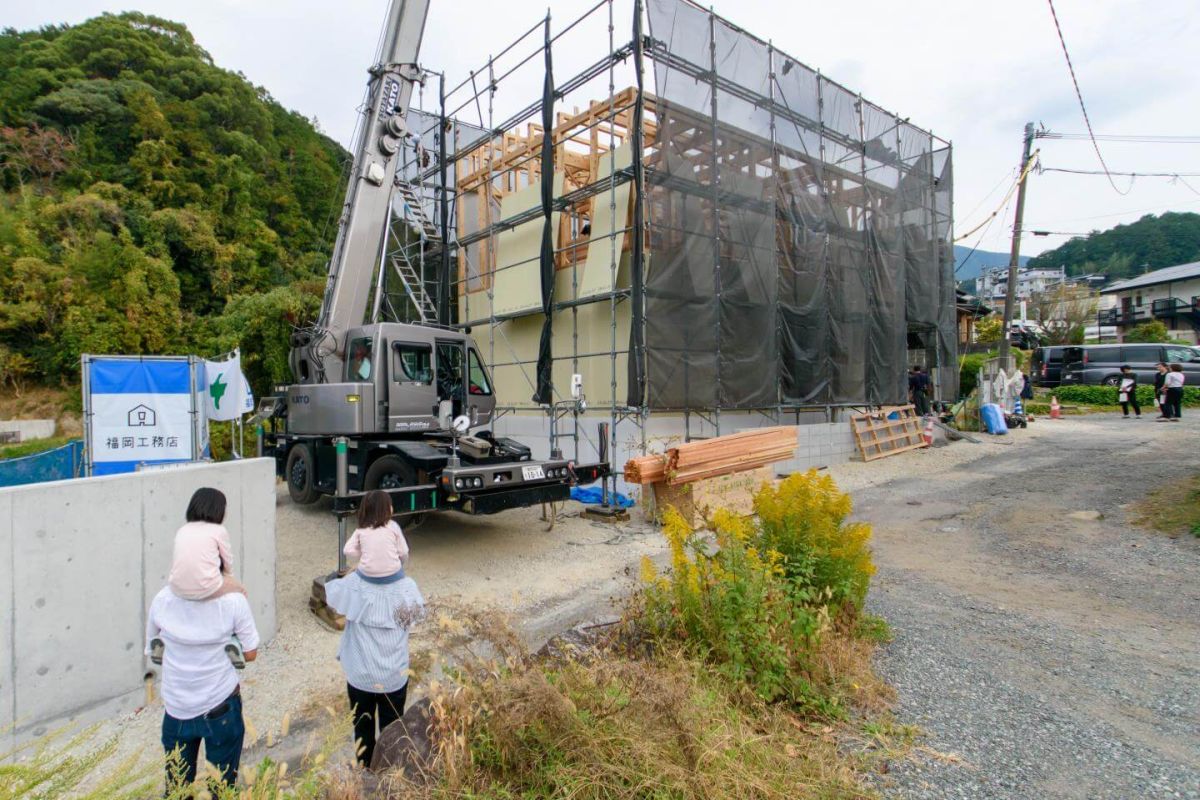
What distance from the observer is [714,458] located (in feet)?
24.5

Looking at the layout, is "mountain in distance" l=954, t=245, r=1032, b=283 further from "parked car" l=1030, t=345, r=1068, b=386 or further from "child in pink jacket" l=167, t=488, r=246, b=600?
"child in pink jacket" l=167, t=488, r=246, b=600

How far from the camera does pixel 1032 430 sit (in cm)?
1556

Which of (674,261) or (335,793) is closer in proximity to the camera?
(335,793)

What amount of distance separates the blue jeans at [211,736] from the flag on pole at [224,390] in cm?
664

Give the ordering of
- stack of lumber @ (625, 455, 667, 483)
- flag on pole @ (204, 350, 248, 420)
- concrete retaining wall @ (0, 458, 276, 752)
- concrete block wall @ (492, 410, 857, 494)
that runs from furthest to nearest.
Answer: concrete block wall @ (492, 410, 857, 494) < flag on pole @ (204, 350, 248, 420) < stack of lumber @ (625, 455, 667, 483) < concrete retaining wall @ (0, 458, 276, 752)

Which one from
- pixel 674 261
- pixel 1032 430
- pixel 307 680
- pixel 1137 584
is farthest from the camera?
pixel 1032 430

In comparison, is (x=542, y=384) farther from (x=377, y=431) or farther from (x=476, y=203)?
(x=476, y=203)

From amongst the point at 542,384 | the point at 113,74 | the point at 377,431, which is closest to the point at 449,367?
the point at 377,431

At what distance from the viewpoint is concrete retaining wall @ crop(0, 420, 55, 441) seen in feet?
63.9

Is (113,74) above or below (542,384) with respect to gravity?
above

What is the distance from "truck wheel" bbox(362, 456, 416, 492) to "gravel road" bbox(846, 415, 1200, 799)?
4712 mm

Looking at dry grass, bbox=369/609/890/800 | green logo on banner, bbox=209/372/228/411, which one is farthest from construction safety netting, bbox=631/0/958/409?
dry grass, bbox=369/609/890/800

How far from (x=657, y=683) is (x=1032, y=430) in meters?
17.3

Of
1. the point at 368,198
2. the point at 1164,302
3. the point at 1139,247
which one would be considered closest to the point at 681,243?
the point at 368,198
